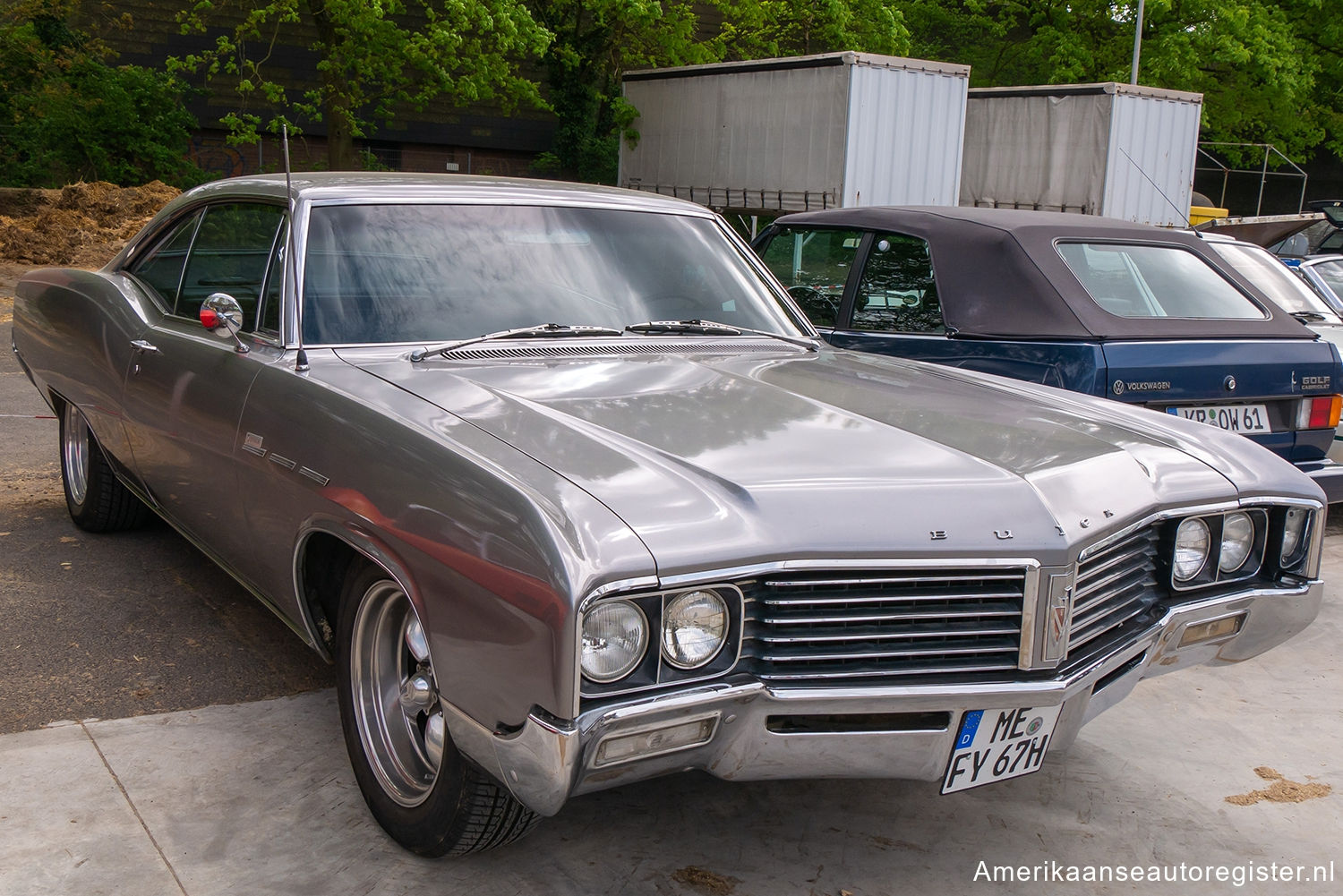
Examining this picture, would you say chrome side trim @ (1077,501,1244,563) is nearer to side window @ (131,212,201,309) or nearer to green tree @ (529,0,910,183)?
side window @ (131,212,201,309)

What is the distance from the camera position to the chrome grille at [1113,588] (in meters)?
2.60

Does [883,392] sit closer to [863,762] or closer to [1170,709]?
[863,762]

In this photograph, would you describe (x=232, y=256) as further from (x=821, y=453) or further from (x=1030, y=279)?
(x=1030, y=279)

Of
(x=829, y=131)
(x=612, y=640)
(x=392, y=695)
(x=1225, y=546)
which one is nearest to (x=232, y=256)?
(x=392, y=695)

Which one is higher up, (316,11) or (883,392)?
(316,11)

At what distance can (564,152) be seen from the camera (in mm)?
24938

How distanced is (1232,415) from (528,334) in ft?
10.6

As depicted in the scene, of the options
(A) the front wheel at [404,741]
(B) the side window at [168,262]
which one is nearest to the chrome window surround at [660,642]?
(A) the front wheel at [404,741]

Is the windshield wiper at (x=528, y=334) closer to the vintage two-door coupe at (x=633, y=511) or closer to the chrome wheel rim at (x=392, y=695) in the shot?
the vintage two-door coupe at (x=633, y=511)

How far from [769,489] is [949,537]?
37cm

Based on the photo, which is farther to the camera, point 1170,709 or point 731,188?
point 731,188

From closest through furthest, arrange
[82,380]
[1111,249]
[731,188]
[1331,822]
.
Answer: [1331,822], [82,380], [1111,249], [731,188]

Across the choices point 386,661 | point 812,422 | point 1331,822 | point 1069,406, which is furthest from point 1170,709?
point 386,661

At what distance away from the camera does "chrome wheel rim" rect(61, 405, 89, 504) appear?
5.09 meters
